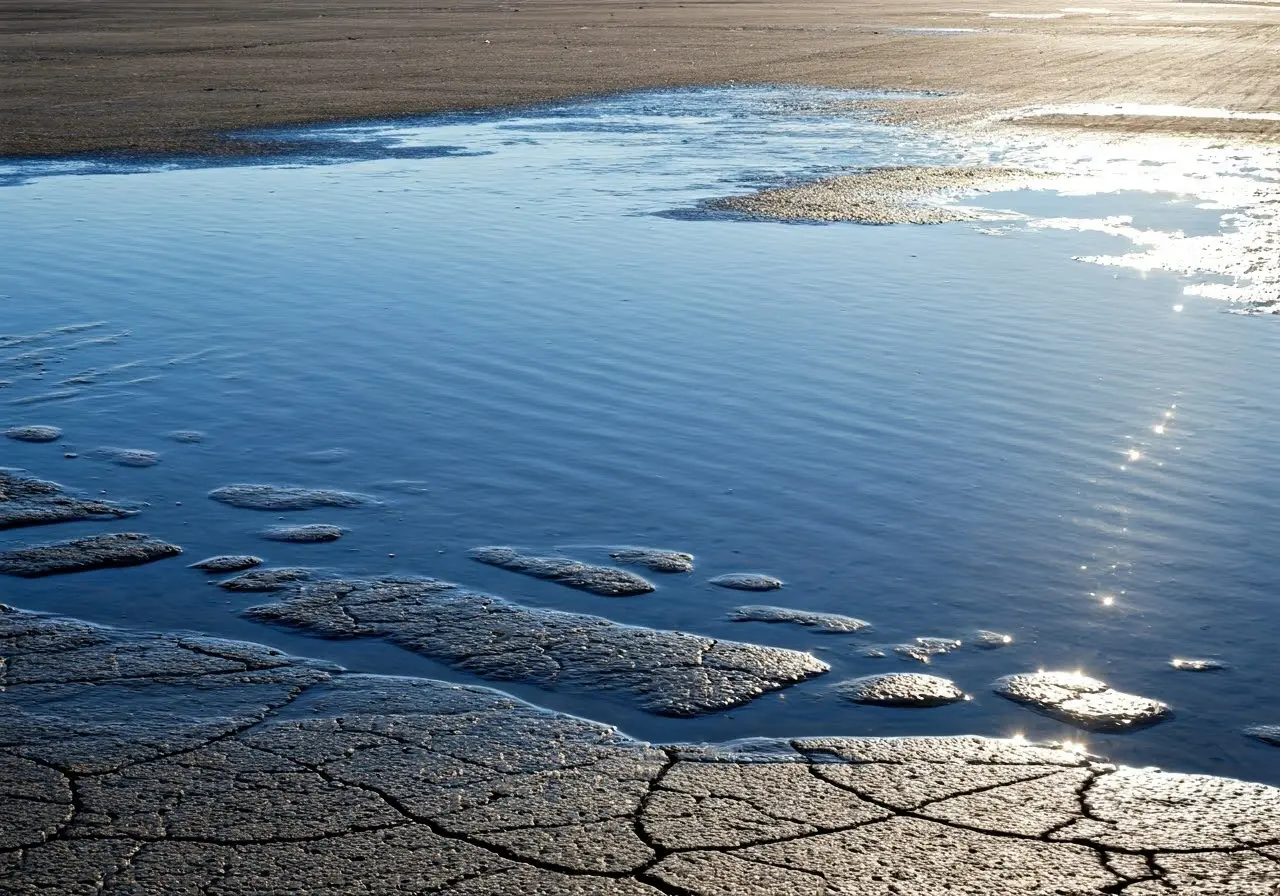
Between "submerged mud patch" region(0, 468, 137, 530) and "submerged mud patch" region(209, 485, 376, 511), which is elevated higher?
"submerged mud patch" region(0, 468, 137, 530)

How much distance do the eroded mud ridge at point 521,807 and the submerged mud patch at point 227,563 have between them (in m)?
1.13

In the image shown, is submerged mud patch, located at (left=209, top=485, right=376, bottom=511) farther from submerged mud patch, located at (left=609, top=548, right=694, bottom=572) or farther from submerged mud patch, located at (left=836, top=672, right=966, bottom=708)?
submerged mud patch, located at (left=836, top=672, right=966, bottom=708)

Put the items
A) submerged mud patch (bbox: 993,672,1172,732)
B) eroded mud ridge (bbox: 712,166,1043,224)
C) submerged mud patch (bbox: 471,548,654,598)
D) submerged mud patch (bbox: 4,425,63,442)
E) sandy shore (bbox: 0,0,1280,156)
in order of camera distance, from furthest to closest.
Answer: sandy shore (bbox: 0,0,1280,156) < eroded mud ridge (bbox: 712,166,1043,224) < submerged mud patch (bbox: 4,425,63,442) < submerged mud patch (bbox: 471,548,654,598) < submerged mud patch (bbox: 993,672,1172,732)

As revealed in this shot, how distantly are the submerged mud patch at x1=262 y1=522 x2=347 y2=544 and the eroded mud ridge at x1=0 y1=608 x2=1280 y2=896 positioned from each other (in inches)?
58.7

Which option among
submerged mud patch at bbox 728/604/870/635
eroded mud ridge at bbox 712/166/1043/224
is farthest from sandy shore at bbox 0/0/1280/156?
submerged mud patch at bbox 728/604/870/635

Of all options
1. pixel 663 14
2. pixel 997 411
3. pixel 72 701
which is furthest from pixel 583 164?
pixel 663 14

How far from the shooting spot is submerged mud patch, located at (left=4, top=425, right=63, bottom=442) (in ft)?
28.0

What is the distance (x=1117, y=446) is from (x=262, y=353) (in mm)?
5294

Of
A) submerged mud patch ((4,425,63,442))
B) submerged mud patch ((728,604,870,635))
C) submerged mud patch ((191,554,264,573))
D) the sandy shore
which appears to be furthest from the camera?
the sandy shore

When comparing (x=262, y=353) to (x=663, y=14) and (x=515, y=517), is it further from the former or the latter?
(x=663, y=14)

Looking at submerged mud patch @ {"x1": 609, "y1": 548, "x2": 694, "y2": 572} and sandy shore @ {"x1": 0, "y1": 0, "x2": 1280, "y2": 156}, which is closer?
submerged mud patch @ {"x1": 609, "y1": 548, "x2": 694, "y2": 572}

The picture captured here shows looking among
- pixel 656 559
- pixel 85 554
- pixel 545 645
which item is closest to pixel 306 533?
pixel 85 554

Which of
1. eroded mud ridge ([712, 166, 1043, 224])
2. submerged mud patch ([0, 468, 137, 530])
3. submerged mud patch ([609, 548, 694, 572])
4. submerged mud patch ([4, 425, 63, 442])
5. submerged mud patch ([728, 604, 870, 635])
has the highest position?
eroded mud ridge ([712, 166, 1043, 224])

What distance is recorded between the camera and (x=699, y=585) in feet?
21.5
